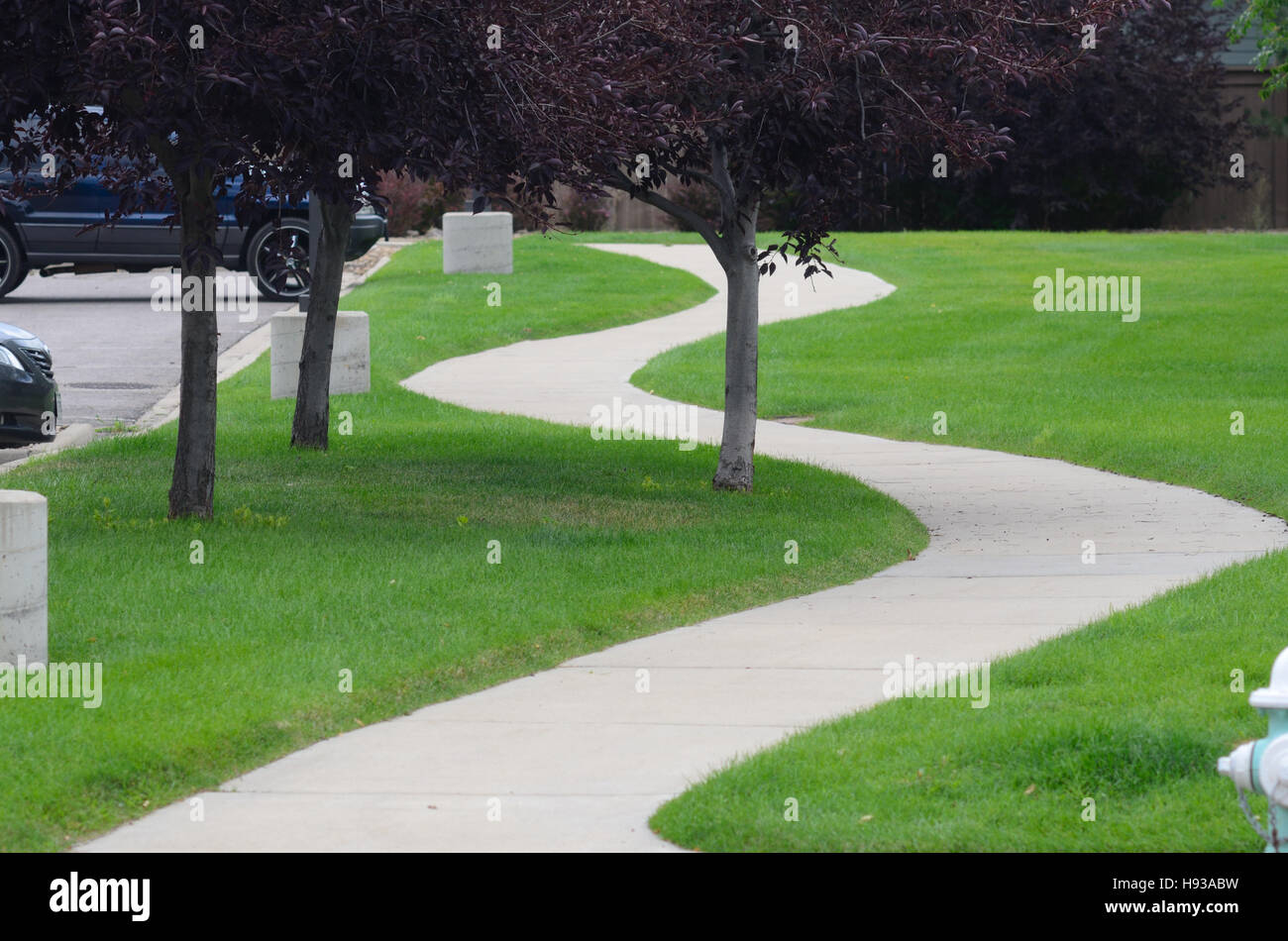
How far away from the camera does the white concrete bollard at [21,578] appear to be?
262 inches

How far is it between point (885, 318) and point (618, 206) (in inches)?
685

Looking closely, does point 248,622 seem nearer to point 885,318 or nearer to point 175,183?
point 175,183

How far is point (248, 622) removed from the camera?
7453mm

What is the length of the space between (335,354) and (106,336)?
16.5ft

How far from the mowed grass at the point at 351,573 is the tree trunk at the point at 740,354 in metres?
0.22

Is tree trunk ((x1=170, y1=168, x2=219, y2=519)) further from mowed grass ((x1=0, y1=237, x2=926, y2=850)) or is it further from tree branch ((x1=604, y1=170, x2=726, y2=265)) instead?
tree branch ((x1=604, y1=170, x2=726, y2=265))

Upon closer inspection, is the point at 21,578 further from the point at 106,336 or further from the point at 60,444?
the point at 106,336

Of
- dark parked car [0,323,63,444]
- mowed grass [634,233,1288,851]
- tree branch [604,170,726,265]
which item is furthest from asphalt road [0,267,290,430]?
tree branch [604,170,726,265]

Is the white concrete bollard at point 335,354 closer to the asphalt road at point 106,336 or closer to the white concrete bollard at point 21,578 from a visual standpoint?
the asphalt road at point 106,336

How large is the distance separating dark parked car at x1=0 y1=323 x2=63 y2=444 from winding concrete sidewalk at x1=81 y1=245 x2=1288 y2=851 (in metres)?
5.41

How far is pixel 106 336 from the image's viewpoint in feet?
64.3

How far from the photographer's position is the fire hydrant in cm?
406

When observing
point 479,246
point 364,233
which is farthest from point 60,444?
point 479,246
